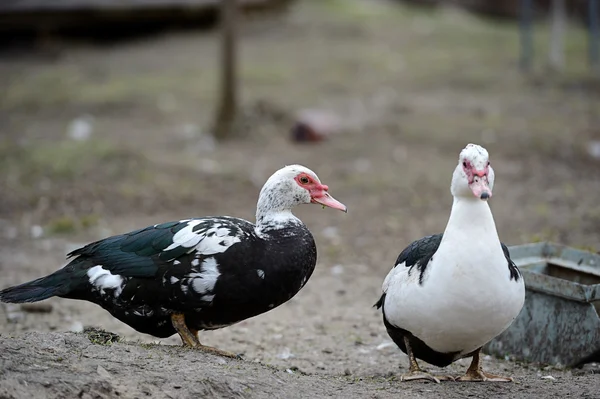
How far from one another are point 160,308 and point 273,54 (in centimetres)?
1042

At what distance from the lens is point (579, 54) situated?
14.7m

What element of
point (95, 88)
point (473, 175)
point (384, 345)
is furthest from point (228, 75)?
point (473, 175)

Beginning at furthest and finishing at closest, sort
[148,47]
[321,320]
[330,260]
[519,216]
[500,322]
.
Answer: [148,47], [519,216], [330,260], [321,320], [500,322]

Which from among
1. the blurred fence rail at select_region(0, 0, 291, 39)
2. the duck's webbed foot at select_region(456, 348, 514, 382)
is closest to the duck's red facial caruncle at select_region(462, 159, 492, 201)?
the duck's webbed foot at select_region(456, 348, 514, 382)

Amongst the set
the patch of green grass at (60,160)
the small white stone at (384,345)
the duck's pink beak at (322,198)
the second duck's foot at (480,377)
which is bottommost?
the small white stone at (384,345)

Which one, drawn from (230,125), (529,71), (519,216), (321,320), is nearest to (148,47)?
(230,125)

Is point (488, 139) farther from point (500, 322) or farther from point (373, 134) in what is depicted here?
point (500, 322)

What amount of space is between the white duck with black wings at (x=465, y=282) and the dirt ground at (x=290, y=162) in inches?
11.9

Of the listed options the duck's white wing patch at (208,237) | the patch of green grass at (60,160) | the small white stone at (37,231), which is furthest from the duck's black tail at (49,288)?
the patch of green grass at (60,160)

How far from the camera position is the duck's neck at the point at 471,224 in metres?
3.73

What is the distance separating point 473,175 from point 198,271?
4.25 ft

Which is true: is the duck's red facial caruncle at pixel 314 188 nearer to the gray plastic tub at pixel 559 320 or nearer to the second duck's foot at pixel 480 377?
the second duck's foot at pixel 480 377

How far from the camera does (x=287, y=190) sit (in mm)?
4309

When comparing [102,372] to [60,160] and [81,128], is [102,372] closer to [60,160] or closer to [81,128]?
[60,160]
